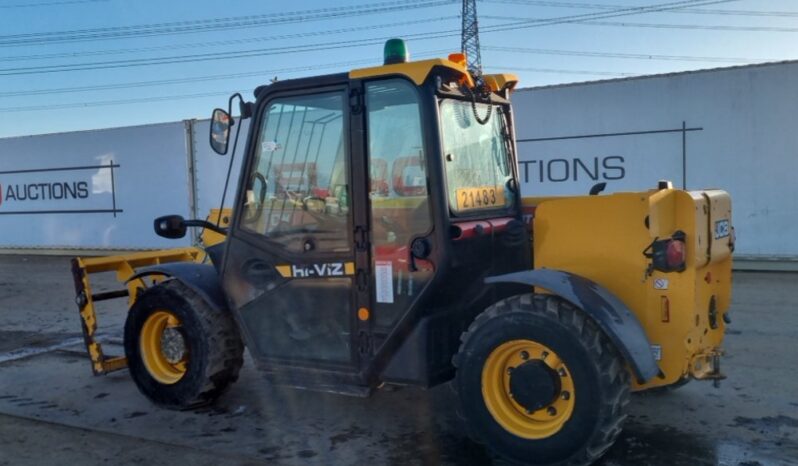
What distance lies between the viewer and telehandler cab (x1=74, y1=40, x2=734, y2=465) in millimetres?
3670

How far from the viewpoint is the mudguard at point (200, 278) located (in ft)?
15.9

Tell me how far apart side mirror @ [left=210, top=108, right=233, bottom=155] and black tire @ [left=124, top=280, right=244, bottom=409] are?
1084mm

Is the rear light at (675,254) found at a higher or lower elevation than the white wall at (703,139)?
lower

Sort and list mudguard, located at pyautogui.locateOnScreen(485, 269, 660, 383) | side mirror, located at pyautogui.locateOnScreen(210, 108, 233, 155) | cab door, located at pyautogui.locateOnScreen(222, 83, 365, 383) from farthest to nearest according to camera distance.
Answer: side mirror, located at pyautogui.locateOnScreen(210, 108, 233, 155)
cab door, located at pyautogui.locateOnScreen(222, 83, 365, 383)
mudguard, located at pyautogui.locateOnScreen(485, 269, 660, 383)

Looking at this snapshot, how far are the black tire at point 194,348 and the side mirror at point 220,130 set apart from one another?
42.7 inches

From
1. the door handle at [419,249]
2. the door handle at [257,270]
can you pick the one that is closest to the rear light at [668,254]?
the door handle at [419,249]

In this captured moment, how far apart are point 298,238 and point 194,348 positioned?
1.14m

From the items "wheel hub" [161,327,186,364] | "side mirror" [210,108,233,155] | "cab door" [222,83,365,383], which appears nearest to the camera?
"cab door" [222,83,365,383]

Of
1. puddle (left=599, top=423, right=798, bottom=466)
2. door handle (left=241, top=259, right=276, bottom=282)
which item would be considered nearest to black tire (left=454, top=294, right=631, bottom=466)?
puddle (left=599, top=423, right=798, bottom=466)

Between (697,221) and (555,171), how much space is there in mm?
7723

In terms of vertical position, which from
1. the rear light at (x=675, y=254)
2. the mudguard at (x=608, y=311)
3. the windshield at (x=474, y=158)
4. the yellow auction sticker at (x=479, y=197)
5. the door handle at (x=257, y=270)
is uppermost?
the windshield at (x=474, y=158)

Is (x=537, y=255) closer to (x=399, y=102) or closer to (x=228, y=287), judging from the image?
(x=399, y=102)

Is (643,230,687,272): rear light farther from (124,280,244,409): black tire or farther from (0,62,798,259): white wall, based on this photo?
(0,62,798,259): white wall

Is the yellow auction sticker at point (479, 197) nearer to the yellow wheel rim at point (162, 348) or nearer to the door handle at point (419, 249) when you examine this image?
the door handle at point (419, 249)
